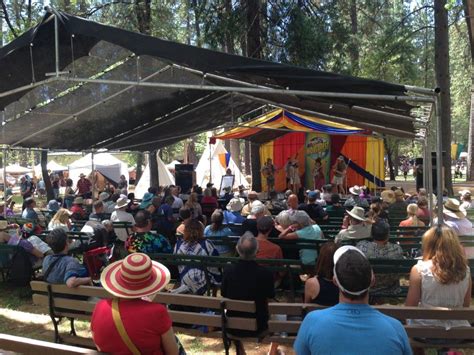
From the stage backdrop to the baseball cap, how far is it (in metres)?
17.9

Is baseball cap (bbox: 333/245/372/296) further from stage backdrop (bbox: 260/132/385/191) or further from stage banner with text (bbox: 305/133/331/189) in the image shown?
stage banner with text (bbox: 305/133/331/189)

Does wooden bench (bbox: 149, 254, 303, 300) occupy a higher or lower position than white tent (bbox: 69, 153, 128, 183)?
lower

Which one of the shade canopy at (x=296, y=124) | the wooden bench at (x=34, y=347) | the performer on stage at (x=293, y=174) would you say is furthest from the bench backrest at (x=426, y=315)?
the performer on stage at (x=293, y=174)

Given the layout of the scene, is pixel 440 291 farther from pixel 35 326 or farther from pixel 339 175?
pixel 339 175

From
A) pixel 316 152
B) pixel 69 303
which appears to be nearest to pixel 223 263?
pixel 69 303

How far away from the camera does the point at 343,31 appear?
50.5 feet

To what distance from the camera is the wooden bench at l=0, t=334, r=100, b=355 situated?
247 cm

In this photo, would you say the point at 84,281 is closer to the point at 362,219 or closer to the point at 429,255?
the point at 429,255

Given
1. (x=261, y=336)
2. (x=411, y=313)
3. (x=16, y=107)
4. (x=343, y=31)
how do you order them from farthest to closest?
(x=343, y=31) < (x=16, y=107) < (x=261, y=336) < (x=411, y=313)

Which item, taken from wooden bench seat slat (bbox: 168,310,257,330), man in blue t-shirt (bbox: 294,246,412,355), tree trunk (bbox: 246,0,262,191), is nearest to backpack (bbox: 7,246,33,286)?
wooden bench seat slat (bbox: 168,310,257,330)

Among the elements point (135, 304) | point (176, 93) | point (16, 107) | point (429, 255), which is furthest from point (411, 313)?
point (16, 107)

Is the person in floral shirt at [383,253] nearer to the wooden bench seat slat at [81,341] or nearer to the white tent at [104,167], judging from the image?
the wooden bench seat slat at [81,341]

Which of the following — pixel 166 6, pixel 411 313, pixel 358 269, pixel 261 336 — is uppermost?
pixel 166 6

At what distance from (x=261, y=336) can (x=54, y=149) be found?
1045cm
